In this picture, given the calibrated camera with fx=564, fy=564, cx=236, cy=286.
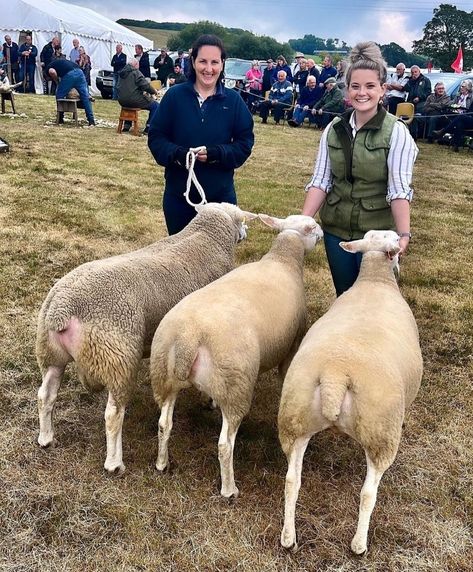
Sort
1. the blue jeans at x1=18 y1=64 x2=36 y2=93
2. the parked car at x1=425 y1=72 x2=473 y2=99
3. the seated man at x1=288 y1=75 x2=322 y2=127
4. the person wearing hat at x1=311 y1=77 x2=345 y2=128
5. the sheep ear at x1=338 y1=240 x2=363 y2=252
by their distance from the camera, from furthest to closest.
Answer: the blue jeans at x1=18 y1=64 x2=36 y2=93
the parked car at x1=425 y1=72 x2=473 y2=99
the seated man at x1=288 y1=75 x2=322 y2=127
the person wearing hat at x1=311 y1=77 x2=345 y2=128
the sheep ear at x1=338 y1=240 x2=363 y2=252

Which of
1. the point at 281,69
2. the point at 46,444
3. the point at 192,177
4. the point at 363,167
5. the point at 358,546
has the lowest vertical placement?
the point at 46,444

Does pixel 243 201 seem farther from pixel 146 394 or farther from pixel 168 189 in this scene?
pixel 146 394

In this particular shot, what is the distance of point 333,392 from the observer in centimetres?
214

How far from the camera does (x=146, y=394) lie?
3.54 m

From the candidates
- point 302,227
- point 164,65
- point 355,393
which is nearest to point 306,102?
point 164,65


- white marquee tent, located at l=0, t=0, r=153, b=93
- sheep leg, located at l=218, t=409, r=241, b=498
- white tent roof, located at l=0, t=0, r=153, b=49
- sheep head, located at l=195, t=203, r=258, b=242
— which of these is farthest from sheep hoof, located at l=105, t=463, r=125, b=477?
white tent roof, located at l=0, t=0, r=153, b=49

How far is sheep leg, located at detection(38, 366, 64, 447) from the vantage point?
2.83m

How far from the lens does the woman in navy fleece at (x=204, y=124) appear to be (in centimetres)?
351

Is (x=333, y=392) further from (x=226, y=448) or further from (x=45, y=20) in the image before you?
(x=45, y=20)

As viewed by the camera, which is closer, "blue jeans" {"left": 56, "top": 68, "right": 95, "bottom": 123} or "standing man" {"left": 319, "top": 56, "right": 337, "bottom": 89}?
"blue jeans" {"left": 56, "top": 68, "right": 95, "bottom": 123}

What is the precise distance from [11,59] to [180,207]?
20.7 meters

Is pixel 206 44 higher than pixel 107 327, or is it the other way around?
pixel 206 44

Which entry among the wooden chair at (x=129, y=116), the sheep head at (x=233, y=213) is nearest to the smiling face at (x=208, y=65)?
the sheep head at (x=233, y=213)

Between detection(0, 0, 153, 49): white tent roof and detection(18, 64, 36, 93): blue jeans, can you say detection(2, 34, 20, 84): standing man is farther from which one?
detection(0, 0, 153, 49): white tent roof
